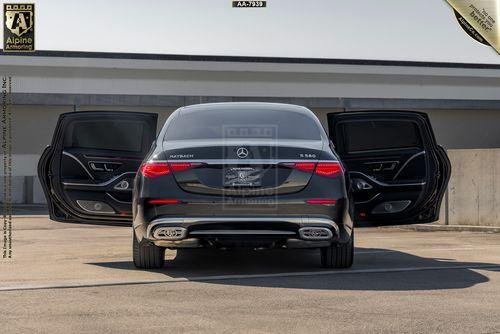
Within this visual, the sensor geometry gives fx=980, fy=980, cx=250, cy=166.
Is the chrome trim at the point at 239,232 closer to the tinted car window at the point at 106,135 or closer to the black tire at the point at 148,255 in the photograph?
the black tire at the point at 148,255

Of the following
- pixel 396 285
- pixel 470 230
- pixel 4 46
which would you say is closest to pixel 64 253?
pixel 396 285

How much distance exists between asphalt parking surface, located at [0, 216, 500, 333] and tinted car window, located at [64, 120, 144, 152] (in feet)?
4.24

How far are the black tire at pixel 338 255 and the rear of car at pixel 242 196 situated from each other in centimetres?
53

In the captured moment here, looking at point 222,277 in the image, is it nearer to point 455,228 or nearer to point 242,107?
point 242,107

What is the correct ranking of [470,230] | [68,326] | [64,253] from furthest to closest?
1. [470,230]
2. [64,253]
3. [68,326]

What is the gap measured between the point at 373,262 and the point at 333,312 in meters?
3.70

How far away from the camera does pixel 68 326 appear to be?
21.4 ft

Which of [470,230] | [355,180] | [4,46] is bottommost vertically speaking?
[470,230]

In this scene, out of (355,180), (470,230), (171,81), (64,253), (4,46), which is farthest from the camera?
(171,81)

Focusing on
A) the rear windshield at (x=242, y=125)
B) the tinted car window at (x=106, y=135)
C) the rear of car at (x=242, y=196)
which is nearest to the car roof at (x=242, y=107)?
the rear windshield at (x=242, y=125)

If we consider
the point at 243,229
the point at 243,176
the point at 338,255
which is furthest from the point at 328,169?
the point at 338,255

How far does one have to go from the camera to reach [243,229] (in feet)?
28.9

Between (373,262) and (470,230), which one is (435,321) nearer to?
(373,262)

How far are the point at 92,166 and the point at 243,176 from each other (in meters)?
2.25
